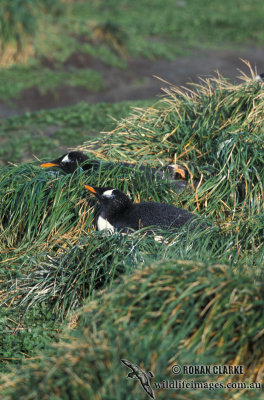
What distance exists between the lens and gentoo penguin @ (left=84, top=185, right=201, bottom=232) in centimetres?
474

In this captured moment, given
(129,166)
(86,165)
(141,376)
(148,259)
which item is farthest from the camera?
(86,165)

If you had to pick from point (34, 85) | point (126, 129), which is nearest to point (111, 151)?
point (126, 129)

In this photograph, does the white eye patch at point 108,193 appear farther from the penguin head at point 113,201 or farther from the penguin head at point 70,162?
the penguin head at point 70,162

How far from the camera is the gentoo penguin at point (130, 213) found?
474 cm

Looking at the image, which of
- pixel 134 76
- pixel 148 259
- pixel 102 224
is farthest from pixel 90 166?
pixel 134 76

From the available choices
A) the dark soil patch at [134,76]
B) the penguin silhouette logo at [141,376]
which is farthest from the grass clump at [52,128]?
the penguin silhouette logo at [141,376]

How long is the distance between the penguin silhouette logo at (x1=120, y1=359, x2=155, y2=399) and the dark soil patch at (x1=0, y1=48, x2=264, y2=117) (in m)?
7.38

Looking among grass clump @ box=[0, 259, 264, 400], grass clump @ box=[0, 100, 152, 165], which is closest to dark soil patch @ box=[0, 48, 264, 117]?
grass clump @ box=[0, 100, 152, 165]

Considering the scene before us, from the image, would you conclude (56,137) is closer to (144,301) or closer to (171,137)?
(171,137)

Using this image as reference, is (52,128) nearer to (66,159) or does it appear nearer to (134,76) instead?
(66,159)

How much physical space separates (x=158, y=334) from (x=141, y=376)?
223mm

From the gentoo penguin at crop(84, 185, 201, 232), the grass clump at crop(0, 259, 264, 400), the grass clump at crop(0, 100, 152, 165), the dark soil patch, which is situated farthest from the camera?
the dark soil patch

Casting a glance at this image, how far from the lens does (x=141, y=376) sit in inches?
117

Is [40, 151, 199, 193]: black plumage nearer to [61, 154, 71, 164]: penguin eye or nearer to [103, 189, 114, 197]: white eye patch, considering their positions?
[61, 154, 71, 164]: penguin eye
